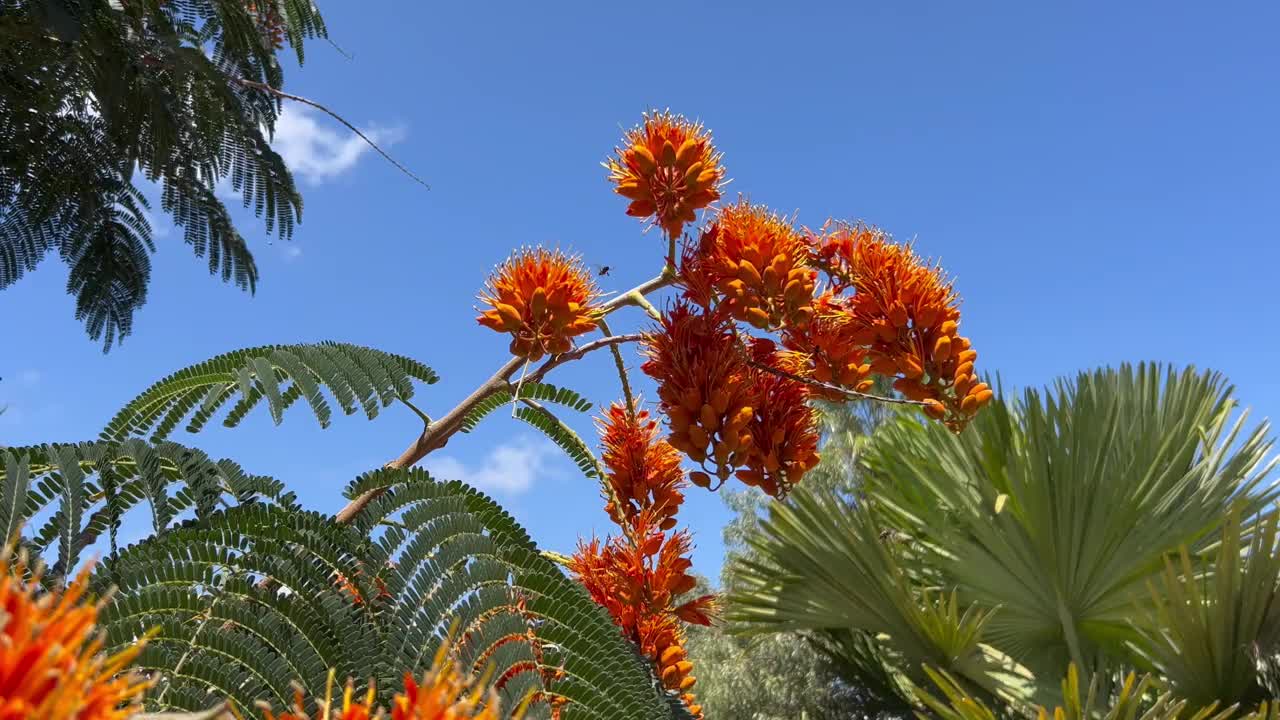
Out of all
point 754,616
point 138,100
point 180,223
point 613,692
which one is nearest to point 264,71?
point 180,223

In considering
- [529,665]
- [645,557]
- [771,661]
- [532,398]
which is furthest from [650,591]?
[771,661]

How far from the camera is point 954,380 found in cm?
160

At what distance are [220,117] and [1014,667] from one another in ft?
15.0

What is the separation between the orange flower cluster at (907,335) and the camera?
62.2 inches

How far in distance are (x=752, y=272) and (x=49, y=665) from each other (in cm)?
122

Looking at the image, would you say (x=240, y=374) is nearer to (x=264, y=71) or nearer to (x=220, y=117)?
(x=220, y=117)

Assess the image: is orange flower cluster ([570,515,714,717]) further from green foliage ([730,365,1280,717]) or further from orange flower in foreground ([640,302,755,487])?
green foliage ([730,365,1280,717])

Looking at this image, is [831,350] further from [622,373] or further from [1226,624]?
[1226,624]

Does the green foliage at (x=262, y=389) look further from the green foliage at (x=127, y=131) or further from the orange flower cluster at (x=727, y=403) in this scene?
the green foliage at (x=127, y=131)

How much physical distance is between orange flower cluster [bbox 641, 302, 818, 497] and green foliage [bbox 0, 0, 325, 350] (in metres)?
2.58

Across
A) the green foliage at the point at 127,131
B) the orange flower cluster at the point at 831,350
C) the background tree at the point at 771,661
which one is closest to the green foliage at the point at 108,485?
the orange flower cluster at the point at 831,350

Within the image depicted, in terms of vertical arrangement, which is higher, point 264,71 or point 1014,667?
point 264,71

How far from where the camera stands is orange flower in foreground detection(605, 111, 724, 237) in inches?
58.6

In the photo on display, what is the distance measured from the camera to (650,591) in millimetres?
1466
